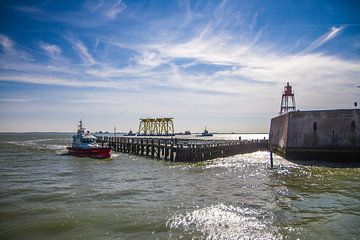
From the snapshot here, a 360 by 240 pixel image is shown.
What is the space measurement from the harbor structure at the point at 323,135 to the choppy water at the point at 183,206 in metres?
6.19

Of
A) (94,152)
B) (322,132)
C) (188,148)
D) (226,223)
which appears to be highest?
(322,132)

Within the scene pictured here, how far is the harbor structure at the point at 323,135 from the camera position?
2752 cm

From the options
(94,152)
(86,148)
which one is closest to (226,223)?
(94,152)

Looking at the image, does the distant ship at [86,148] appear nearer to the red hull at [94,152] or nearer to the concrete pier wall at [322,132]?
the red hull at [94,152]

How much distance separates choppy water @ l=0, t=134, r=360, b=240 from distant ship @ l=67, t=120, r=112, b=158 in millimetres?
13629

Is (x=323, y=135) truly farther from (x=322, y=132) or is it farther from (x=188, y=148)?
(x=188, y=148)

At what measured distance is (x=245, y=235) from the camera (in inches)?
382

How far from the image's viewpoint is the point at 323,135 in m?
28.9

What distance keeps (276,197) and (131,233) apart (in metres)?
8.08

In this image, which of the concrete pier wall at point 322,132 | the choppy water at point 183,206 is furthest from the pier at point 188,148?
the choppy water at point 183,206

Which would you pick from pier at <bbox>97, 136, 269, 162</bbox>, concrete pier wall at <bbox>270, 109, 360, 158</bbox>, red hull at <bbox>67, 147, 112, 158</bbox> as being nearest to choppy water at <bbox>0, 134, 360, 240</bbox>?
concrete pier wall at <bbox>270, 109, 360, 158</bbox>

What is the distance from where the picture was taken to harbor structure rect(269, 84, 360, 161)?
27516mm

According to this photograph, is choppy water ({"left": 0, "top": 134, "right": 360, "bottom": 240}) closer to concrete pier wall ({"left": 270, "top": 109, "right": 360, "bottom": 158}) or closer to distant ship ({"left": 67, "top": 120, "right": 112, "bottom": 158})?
concrete pier wall ({"left": 270, "top": 109, "right": 360, "bottom": 158})

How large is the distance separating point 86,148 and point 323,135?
27413mm
